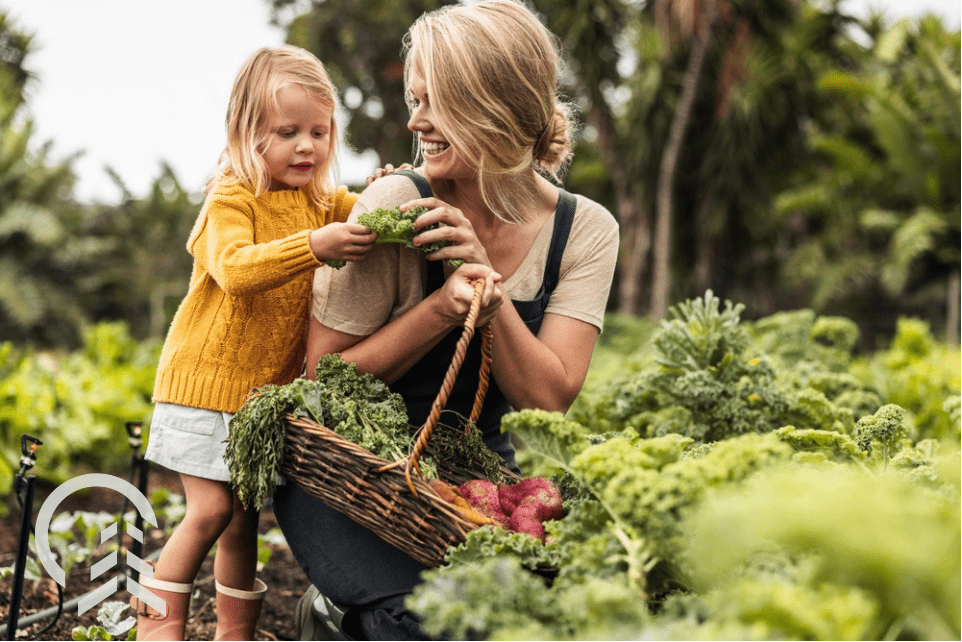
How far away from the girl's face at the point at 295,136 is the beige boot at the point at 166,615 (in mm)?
1050

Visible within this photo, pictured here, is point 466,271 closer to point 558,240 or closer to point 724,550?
point 558,240

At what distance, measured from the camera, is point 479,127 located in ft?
6.00

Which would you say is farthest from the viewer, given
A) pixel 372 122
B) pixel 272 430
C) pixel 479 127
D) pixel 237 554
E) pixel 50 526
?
pixel 372 122

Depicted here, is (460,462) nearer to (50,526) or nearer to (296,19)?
(50,526)

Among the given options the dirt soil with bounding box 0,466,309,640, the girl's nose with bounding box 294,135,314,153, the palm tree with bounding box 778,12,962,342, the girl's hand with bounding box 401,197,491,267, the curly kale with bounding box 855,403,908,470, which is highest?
the palm tree with bounding box 778,12,962,342

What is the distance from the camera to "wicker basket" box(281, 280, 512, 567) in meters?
Answer: 1.45

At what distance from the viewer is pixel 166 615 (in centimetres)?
195

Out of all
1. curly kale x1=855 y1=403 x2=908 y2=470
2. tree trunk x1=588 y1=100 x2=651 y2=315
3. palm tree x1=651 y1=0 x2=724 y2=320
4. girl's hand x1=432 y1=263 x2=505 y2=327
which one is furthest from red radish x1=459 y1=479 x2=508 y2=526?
tree trunk x1=588 y1=100 x2=651 y2=315

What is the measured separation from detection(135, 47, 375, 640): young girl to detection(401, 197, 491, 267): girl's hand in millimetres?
351

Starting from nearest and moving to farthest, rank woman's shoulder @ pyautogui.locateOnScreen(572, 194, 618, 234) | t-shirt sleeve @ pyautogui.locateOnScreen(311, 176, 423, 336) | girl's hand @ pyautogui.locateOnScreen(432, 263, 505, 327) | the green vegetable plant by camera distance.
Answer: the green vegetable plant < girl's hand @ pyautogui.locateOnScreen(432, 263, 505, 327) < t-shirt sleeve @ pyautogui.locateOnScreen(311, 176, 423, 336) < woman's shoulder @ pyautogui.locateOnScreen(572, 194, 618, 234)

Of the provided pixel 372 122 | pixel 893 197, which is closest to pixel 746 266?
pixel 893 197

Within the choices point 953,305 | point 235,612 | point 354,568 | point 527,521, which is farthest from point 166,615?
point 953,305

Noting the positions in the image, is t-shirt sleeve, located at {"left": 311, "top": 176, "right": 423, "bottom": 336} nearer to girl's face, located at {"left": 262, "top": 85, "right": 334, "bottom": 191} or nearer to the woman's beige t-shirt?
the woman's beige t-shirt

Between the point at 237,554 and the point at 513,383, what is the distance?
0.88 metres
